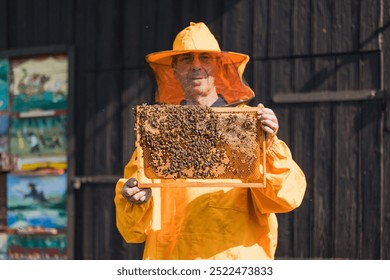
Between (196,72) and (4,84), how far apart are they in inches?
177

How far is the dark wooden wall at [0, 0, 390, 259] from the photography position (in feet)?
22.1

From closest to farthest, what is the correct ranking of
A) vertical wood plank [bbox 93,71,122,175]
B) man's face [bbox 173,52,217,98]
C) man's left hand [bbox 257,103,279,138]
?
man's left hand [bbox 257,103,279,138] → man's face [bbox 173,52,217,98] → vertical wood plank [bbox 93,71,122,175]

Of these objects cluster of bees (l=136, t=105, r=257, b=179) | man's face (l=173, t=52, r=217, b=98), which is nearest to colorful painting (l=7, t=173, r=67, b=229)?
man's face (l=173, t=52, r=217, b=98)

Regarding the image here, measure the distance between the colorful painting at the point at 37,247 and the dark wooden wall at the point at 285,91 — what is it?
177 mm

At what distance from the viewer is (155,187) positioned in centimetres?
396

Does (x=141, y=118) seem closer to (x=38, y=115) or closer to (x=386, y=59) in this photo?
(x=386, y=59)

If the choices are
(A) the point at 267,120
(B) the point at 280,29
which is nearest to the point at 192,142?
(A) the point at 267,120

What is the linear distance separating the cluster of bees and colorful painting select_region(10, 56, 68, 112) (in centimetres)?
401

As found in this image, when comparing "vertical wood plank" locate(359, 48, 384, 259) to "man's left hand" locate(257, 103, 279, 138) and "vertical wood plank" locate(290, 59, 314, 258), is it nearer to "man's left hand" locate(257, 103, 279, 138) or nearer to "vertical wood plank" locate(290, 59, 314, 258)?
"vertical wood plank" locate(290, 59, 314, 258)

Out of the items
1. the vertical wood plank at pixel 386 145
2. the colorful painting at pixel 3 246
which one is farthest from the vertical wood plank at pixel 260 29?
the colorful painting at pixel 3 246

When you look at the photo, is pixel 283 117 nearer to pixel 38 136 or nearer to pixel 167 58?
pixel 38 136

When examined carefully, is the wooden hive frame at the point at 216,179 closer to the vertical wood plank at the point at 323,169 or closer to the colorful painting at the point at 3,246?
the vertical wood plank at the point at 323,169

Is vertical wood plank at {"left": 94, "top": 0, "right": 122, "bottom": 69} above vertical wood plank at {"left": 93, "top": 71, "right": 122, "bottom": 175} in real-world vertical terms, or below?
above

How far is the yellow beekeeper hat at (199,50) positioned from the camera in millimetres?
4430
